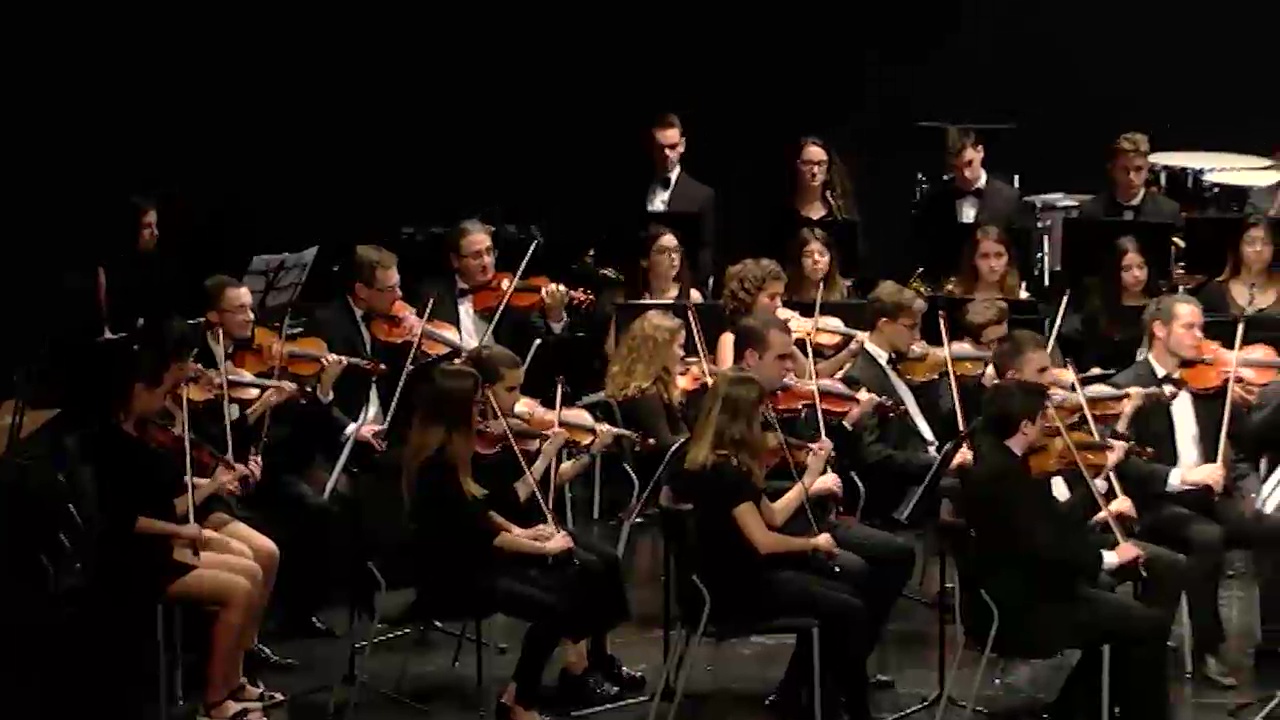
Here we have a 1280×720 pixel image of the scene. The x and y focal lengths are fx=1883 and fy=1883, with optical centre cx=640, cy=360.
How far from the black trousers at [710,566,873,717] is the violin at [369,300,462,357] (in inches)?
70.2

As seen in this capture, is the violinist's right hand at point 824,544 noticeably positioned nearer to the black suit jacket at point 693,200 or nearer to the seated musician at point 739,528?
the seated musician at point 739,528

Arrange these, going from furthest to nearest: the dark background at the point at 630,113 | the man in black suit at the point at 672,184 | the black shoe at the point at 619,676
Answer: the dark background at the point at 630,113 < the man in black suit at the point at 672,184 < the black shoe at the point at 619,676

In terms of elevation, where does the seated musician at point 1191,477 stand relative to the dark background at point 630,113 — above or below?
below

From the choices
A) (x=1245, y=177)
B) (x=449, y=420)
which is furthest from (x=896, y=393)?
(x=1245, y=177)

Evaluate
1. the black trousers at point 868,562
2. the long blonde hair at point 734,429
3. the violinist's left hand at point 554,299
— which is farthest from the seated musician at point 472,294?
the long blonde hair at point 734,429

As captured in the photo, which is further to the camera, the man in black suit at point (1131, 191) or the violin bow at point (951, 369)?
the man in black suit at point (1131, 191)

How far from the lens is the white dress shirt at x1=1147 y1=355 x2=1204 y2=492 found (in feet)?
19.8

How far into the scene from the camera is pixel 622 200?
8859 mm

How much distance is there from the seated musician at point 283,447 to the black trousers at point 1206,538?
8.97 feet

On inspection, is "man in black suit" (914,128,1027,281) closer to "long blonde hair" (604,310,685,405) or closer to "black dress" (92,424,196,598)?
"long blonde hair" (604,310,685,405)

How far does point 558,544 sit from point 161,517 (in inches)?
44.3

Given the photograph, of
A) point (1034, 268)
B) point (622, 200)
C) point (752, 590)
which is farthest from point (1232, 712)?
point (622, 200)

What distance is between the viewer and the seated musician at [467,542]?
5.30m

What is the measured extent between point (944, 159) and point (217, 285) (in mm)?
4686
